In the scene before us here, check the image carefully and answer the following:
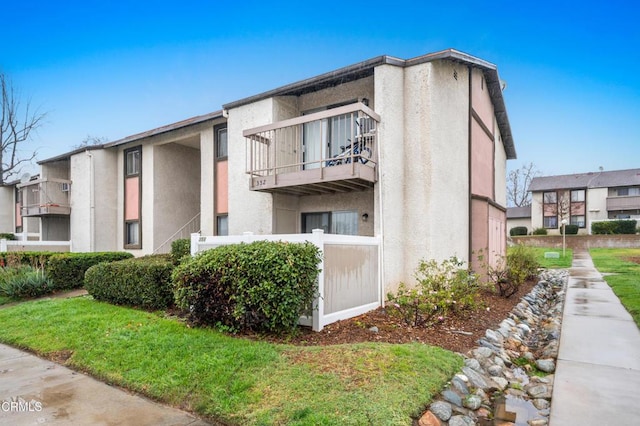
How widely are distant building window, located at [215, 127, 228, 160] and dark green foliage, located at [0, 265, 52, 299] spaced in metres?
6.68

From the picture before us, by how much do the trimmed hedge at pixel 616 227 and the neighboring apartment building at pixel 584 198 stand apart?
15.6ft

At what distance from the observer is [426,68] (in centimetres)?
982

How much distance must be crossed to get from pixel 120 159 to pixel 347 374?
17302 mm

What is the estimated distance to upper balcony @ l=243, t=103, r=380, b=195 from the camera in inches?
364

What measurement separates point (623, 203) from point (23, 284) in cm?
4846

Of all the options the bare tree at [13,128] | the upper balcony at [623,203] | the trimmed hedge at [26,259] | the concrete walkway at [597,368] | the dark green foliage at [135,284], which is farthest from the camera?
the upper balcony at [623,203]

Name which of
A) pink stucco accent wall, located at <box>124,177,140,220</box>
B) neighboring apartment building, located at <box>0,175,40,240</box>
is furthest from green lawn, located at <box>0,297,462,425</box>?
neighboring apartment building, located at <box>0,175,40,240</box>

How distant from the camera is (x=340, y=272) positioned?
7.45 m

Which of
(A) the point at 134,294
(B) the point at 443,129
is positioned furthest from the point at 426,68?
(A) the point at 134,294

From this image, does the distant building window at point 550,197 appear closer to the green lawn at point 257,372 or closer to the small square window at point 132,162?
the small square window at point 132,162

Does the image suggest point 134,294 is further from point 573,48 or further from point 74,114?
point 74,114

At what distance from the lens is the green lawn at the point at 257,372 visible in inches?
153

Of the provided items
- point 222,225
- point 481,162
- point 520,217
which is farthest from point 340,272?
point 520,217

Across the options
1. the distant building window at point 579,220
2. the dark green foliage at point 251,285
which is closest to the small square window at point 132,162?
the dark green foliage at point 251,285
